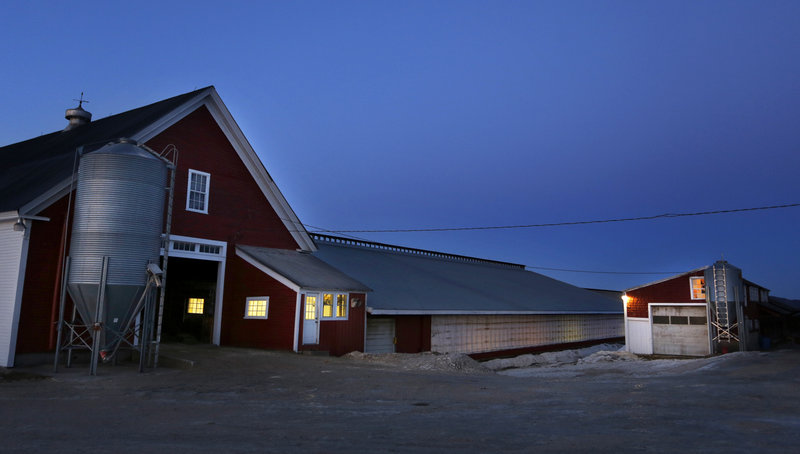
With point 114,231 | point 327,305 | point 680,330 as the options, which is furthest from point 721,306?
point 114,231

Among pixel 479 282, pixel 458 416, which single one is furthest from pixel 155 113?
pixel 479 282

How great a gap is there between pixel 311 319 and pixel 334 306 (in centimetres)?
122

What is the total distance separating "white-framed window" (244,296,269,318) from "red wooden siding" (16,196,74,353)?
6518 mm

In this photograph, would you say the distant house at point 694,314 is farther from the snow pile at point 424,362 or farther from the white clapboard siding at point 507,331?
the snow pile at point 424,362

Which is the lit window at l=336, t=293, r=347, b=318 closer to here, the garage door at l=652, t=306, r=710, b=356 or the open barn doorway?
the open barn doorway

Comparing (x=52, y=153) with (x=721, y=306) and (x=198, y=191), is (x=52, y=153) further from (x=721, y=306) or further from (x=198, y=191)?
(x=721, y=306)

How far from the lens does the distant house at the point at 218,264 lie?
17203mm

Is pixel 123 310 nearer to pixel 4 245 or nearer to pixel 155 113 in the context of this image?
pixel 4 245

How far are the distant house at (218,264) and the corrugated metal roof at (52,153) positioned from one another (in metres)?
0.10

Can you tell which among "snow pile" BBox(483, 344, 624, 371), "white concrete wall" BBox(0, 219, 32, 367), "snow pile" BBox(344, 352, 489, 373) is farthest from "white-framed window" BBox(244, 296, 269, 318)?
"snow pile" BBox(483, 344, 624, 371)

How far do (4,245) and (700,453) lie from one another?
1848cm

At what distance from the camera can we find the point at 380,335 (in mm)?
26281

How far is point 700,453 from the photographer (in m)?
7.39

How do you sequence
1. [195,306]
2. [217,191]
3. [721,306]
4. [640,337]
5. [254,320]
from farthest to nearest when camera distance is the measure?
[640,337]
[721,306]
[195,306]
[217,191]
[254,320]
